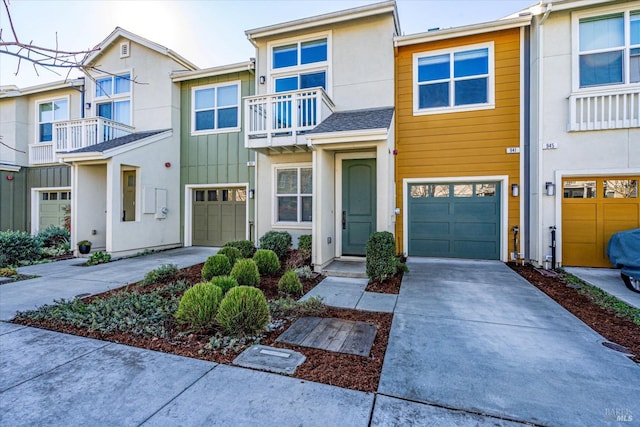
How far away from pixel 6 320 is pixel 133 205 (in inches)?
253

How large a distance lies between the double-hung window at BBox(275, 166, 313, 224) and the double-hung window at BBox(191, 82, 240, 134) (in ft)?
8.12

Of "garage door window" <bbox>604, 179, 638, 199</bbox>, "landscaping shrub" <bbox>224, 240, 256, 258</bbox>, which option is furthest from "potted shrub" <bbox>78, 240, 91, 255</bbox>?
"garage door window" <bbox>604, 179, 638, 199</bbox>

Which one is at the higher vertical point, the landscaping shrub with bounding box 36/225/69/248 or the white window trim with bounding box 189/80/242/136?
the white window trim with bounding box 189/80/242/136

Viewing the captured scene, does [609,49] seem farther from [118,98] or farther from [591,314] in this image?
[118,98]

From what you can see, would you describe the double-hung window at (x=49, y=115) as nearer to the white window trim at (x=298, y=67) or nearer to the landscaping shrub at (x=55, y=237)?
the landscaping shrub at (x=55, y=237)

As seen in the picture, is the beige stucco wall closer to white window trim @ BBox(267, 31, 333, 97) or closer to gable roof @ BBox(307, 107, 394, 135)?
gable roof @ BBox(307, 107, 394, 135)

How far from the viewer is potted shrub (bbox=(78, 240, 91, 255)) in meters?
8.26

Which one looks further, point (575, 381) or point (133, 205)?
point (133, 205)

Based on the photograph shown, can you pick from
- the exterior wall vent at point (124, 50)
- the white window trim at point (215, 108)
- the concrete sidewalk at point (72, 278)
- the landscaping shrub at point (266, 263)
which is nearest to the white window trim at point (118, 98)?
the exterior wall vent at point (124, 50)

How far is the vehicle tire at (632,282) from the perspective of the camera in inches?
196

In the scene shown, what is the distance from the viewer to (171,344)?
3156 millimetres

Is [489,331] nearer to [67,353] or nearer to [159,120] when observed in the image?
[67,353]

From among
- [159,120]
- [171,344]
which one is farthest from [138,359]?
[159,120]

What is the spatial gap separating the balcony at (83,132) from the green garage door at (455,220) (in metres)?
9.36
